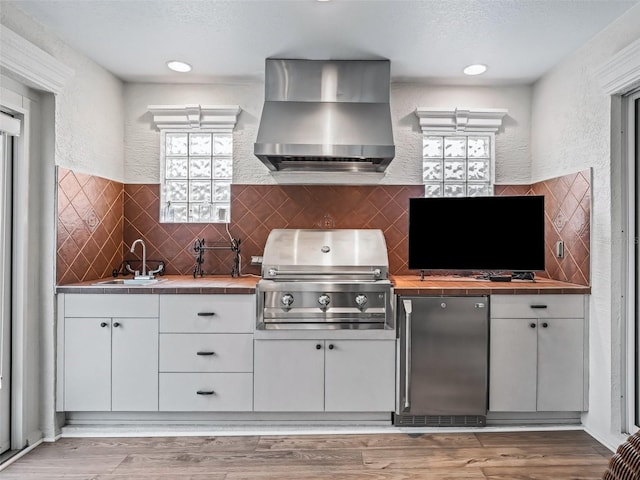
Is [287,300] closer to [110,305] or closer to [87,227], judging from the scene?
[110,305]

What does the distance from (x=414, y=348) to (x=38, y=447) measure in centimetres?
231

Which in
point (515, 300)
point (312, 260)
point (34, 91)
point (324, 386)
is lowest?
point (324, 386)

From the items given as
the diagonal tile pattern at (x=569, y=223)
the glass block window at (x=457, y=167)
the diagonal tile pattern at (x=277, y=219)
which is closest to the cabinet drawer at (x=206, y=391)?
the diagonal tile pattern at (x=277, y=219)

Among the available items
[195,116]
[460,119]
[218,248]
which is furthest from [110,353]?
[460,119]

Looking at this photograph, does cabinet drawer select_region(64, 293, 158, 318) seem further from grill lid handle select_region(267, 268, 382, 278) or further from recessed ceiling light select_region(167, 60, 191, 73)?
recessed ceiling light select_region(167, 60, 191, 73)

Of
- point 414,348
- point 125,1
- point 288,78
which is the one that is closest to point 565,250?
point 414,348

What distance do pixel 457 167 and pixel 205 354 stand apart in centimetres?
238

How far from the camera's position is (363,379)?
2525 millimetres

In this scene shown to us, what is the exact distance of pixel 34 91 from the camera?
236 centimetres

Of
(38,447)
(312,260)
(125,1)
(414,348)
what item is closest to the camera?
(125,1)

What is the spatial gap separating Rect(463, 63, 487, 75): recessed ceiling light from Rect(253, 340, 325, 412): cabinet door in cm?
218

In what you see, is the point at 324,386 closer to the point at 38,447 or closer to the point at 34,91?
the point at 38,447

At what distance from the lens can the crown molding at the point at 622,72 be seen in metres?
2.09

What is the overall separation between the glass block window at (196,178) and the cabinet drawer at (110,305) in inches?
35.9
